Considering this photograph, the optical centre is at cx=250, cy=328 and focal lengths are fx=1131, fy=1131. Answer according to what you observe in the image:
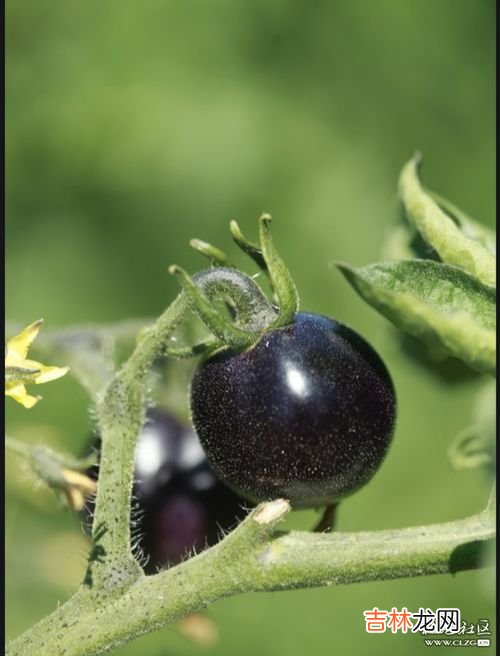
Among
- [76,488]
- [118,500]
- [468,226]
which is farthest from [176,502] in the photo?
[468,226]

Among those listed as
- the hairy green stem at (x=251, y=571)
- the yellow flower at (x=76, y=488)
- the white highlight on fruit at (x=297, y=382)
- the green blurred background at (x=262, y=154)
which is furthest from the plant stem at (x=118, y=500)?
the green blurred background at (x=262, y=154)

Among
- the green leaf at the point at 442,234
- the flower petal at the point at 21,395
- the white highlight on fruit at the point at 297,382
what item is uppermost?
the green leaf at the point at 442,234

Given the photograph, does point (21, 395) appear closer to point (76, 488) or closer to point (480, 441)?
→ point (76, 488)

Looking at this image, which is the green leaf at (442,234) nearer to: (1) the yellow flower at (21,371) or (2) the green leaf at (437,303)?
(2) the green leaf at (437,303)

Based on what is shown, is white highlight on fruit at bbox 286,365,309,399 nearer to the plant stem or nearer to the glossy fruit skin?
the glossy fruit skin

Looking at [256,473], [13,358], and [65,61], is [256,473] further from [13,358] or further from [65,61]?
[65,61]

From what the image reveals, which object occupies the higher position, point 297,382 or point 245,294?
point 245,294

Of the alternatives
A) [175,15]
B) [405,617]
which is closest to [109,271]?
[175,15]
